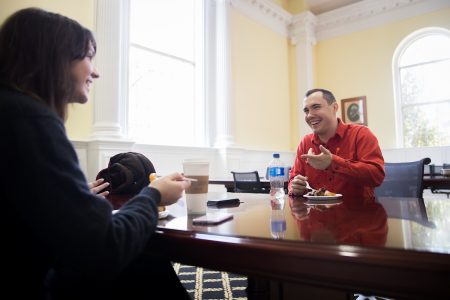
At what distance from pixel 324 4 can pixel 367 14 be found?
0.86 m

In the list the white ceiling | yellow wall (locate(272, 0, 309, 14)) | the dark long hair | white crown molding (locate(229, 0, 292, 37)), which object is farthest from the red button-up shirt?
the white ceiling

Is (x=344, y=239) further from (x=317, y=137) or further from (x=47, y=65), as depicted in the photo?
(x=317, y=137)

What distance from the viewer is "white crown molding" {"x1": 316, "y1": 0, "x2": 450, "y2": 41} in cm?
575

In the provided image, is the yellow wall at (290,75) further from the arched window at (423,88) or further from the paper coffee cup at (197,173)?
the paper coffee cup at (197,173)

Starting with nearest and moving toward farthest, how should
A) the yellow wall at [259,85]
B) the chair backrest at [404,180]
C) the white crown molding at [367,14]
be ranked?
the chair backrest at [404,180] < the yellow wall at [259,85] < the white crown molding at [367,14]

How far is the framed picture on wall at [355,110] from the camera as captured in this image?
20.6ft

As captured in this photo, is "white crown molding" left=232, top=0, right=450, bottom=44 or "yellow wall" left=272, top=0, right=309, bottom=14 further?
"yellow wall" left=272, top=0, right=309, bottom=14

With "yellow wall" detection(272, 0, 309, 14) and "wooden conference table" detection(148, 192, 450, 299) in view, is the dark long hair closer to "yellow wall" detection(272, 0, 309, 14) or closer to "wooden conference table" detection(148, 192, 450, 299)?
"wooden conference table" detection(148, 192, 450, 299)

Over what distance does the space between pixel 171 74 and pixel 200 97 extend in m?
0.59

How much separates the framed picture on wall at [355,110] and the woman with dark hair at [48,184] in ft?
20.3

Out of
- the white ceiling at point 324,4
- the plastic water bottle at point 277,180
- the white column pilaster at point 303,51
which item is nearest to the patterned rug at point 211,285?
the plastic water bottle at point 277,180

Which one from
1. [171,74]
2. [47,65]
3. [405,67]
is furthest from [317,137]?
[405,67]

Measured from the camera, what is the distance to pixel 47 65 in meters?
0.65

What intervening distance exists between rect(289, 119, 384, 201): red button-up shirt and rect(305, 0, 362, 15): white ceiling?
558 centimetres
